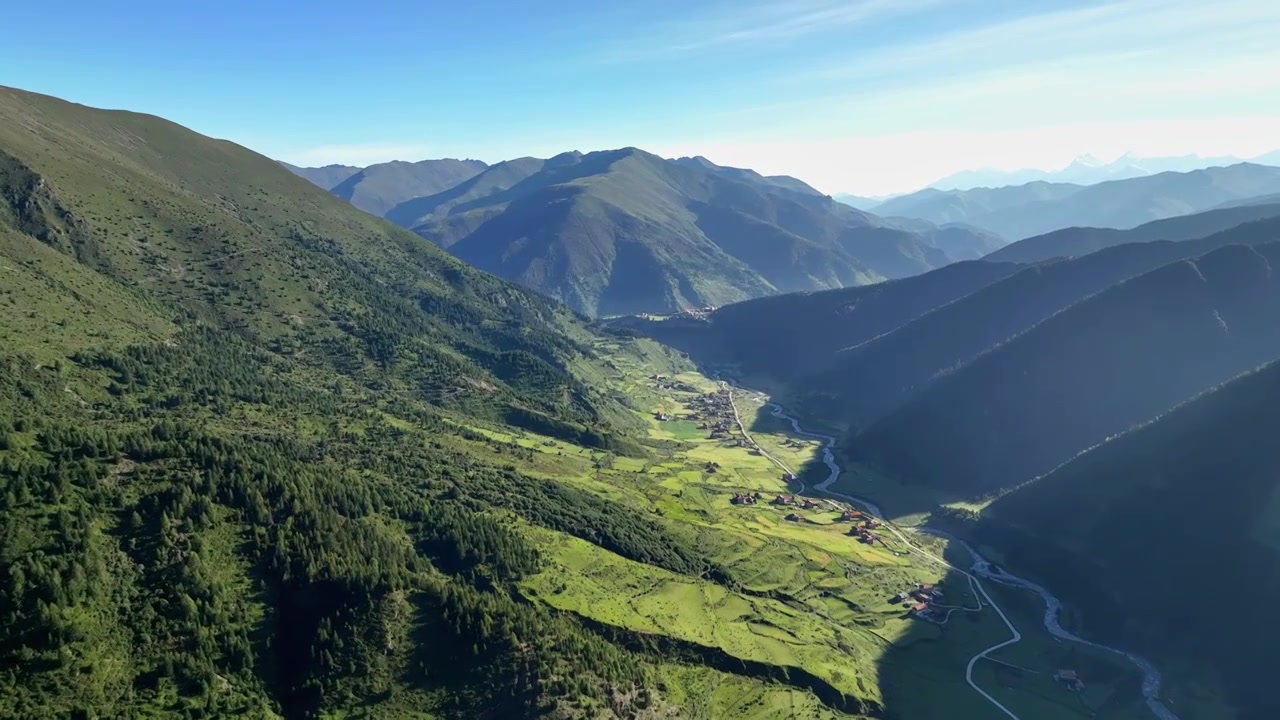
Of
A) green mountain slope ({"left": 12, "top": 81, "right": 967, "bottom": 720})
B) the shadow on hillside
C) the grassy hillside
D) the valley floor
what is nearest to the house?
the valley floor

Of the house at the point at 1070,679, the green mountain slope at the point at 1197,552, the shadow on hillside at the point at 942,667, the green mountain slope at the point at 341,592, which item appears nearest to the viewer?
the green mountain slope at the point at 341,592

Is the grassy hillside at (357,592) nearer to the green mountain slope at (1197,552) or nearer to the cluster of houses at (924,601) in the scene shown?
the cluster of houses at (924,601)

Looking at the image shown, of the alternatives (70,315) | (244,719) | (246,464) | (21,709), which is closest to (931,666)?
(244,719)

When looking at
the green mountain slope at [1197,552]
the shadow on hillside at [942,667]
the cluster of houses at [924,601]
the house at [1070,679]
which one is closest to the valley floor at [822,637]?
the shadow on hillside at [942,667]

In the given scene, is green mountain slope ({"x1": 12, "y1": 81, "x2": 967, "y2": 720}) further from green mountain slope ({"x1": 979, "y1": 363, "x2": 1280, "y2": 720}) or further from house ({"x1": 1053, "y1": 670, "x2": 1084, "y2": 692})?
green mountain slope ({"x1": 979, "y1": 363, "x2": 1280, "y2": 720})

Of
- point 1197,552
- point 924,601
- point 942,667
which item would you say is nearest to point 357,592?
point 942,667
